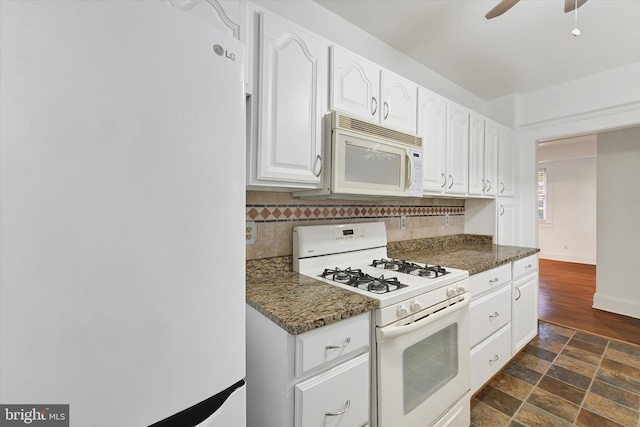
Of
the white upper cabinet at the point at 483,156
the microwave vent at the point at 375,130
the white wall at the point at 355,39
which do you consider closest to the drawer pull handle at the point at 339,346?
the microwave vent at the point at 375,130

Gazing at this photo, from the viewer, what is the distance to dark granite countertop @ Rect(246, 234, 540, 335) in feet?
3.28

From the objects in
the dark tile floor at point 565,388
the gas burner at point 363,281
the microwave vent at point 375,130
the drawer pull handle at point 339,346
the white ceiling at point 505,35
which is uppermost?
the white ceiling at point 505,35

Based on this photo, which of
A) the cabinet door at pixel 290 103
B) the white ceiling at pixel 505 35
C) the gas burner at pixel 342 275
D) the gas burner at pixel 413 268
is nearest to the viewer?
the cabinet door at pixel 290 103

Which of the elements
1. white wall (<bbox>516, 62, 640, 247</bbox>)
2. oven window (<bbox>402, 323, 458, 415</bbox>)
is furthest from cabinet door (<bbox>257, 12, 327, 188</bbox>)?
white wall (<bbox>516, 62, 640, 247</bbox>)

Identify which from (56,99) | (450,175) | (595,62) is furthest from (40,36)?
(595,62)

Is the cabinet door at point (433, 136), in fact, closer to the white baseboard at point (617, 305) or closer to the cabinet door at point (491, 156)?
the cabinet door at point (491, 156)

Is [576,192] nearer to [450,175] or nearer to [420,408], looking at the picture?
[450,175]

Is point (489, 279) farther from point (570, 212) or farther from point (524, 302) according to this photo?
point (570, 212)

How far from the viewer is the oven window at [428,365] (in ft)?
4.22

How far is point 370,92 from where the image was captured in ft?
5.47

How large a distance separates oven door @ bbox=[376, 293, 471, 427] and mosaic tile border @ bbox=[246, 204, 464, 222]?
32.2 inches

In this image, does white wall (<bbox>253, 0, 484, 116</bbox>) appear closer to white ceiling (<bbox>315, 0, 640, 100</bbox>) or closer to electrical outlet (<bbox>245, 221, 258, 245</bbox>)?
white ceiling (<bbox>315, 0, 640, 100</bbox>)

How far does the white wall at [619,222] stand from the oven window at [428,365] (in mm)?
3402

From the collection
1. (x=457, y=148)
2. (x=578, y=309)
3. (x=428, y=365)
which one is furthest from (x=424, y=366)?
(x=578, y=309)
